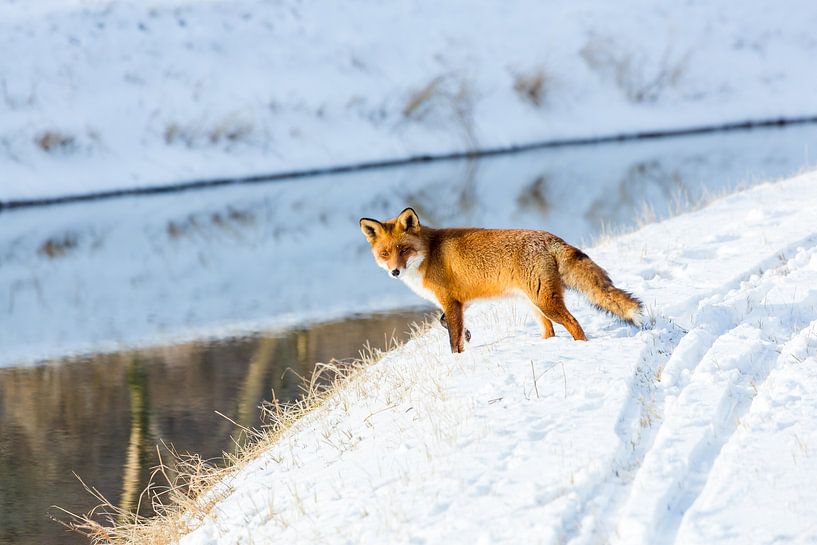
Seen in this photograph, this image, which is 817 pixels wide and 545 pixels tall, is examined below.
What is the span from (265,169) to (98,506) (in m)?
23.9

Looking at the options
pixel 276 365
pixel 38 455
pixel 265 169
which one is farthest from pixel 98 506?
pixel 265 169

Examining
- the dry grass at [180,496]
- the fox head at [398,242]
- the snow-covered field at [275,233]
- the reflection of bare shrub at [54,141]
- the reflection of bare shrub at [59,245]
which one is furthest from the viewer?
the reflection of bare shrub at [54,141]

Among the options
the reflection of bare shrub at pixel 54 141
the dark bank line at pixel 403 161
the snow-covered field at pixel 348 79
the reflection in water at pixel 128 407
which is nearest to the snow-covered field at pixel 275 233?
the reflection in water at pixel 128 407

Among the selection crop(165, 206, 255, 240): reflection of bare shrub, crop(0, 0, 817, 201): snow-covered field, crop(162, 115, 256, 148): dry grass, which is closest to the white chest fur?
crop(165, 206, 255, 240): reflection of bare shrub

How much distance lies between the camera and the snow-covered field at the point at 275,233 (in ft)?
50.5

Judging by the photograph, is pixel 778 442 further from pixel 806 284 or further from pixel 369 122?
pixel 369 122

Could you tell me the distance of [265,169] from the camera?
3155 centimetres

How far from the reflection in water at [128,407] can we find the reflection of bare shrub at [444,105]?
69.8 feet

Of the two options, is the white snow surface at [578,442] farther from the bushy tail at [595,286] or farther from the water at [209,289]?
the water at [209,289]

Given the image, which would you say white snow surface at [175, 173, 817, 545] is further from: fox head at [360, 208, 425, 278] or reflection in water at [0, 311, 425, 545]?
reflection in water at [0, 311, 425, 545]

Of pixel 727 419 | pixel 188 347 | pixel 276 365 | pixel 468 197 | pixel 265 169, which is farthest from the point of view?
pixel 265 169

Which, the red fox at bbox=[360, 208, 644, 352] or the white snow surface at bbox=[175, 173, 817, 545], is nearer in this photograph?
the white snow surface at bbox=[175, 173, 817, 545]

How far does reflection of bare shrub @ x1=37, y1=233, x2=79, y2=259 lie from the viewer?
20.8 meters

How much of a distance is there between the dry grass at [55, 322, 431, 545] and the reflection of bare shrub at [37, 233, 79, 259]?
11.6m
